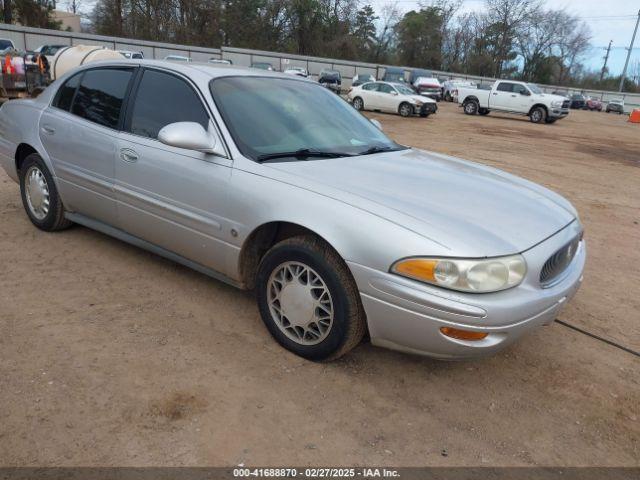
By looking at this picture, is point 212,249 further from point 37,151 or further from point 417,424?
point 37,151

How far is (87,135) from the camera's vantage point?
396 cm

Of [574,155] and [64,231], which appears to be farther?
[574,155]

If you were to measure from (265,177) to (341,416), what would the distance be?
136cm

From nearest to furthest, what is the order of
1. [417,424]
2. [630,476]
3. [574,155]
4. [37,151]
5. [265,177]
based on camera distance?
[630,476]
[417,424]
[265,177]
[37,151]
[574,155]

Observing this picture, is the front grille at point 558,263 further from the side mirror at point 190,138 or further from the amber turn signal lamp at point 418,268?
the side mirror at point 190,138

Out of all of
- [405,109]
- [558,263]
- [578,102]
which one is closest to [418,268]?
[558,263]

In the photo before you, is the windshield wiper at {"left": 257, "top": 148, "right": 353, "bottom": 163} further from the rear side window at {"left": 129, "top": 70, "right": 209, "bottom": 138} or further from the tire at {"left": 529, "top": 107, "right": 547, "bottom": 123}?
the tire at {"left": 529, "top": 107, "right": 547, "bottom": 123}

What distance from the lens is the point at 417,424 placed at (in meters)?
2.53

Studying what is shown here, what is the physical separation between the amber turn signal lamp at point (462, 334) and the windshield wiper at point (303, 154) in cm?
141

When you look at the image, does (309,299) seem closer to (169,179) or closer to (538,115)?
(169,179)

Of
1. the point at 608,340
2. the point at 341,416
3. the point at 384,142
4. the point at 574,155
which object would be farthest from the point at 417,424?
the point at 574,155

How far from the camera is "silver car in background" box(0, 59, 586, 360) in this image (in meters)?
2.48

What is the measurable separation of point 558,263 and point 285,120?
6.20 feet

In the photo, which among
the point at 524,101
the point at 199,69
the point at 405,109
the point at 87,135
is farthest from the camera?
the point at 524,101
